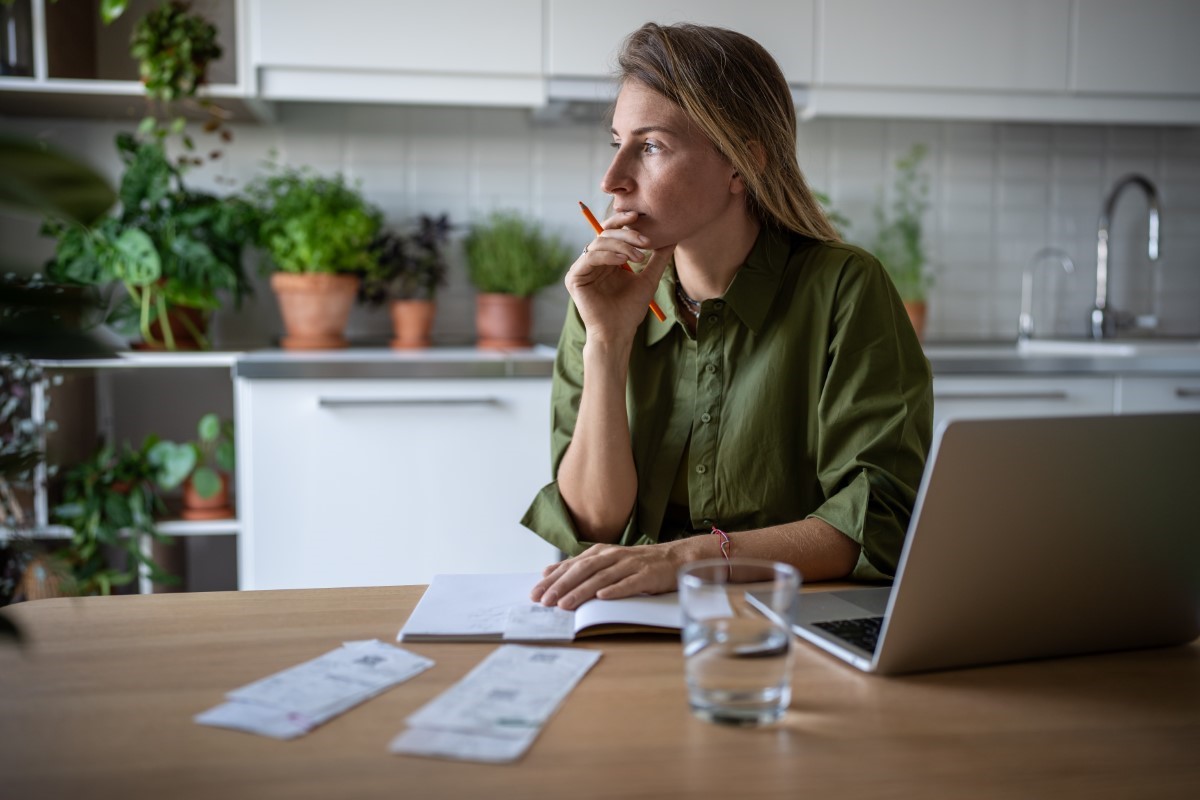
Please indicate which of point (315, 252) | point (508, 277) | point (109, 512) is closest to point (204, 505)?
point (109, 512)

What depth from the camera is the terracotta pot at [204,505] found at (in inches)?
102

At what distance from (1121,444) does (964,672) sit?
23 centimetres

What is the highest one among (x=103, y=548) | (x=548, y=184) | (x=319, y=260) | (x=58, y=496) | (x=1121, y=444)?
(x=548, y=184)

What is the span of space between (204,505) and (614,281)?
4.85 ft

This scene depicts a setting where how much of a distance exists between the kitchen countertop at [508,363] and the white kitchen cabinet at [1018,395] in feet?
0.07

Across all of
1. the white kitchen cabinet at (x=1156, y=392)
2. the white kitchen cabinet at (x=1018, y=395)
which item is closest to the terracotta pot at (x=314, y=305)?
the white kitchen cabinet at (x=1018, y=395)

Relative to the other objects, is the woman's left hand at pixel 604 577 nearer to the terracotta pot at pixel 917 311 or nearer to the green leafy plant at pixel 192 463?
the green leafy plant at pixel 192 463

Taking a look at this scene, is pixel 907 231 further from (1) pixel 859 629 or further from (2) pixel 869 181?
(1) pixel 859 629

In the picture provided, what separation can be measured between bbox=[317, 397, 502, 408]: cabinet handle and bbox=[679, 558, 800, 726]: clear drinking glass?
174cm

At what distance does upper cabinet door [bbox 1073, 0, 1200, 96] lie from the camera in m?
2.91

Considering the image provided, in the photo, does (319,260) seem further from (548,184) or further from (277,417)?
(548,184)

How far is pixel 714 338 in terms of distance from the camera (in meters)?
1.55

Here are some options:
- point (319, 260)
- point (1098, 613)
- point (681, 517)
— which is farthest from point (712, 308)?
point (319, 260)

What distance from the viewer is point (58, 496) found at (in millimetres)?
2605
